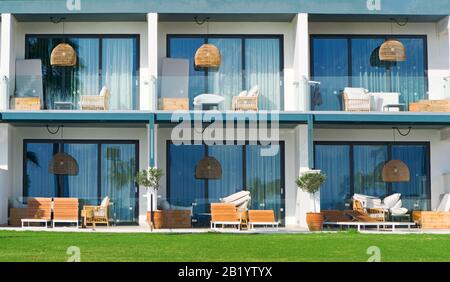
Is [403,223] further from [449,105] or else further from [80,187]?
[80,187]

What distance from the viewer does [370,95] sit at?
2227 cm

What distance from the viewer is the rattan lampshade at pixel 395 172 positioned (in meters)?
23.2

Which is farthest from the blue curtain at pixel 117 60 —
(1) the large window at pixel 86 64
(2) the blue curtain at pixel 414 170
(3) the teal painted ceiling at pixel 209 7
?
(2) the blue curtain at pixel 414 170

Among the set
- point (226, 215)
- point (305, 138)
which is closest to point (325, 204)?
point (305, 138)

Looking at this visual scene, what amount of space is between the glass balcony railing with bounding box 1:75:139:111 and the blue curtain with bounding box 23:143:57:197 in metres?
1.67

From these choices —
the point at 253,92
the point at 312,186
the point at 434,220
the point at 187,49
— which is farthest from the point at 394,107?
the point at 187,49

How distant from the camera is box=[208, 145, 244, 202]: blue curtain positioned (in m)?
Answer: 23.2

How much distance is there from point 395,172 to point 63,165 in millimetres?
9597

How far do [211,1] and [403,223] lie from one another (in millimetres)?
7995

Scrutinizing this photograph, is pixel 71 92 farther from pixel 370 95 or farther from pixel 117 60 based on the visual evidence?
pixel 370 95

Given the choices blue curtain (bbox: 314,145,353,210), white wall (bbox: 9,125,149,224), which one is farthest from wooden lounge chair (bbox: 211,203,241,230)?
blue curtain (bbox: 314,145,353,210)

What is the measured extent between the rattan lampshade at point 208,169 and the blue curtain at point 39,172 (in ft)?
13.7

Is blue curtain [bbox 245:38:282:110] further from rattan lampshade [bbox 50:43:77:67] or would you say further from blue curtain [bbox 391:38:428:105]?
rattan lampshade [bbox 50:43:77:67]

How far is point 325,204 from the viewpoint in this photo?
75.0 feet
